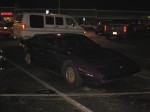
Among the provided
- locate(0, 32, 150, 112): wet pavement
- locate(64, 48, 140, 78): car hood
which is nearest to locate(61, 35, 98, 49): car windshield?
locate(64, 48, 140, 78): car hood

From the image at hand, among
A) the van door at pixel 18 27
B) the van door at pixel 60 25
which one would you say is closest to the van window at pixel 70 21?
the van door at pixel 60 25

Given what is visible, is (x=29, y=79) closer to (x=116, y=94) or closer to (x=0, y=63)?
(x=0, y=63)

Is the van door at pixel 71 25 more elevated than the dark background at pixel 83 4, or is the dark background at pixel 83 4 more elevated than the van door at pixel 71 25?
the dark background at pixel 83 4

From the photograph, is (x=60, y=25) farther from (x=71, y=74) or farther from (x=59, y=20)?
(x=71, y=74)

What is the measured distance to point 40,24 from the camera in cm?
1734

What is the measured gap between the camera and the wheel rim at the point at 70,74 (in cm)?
808

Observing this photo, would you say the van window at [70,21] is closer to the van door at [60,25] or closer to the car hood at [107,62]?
the van door at [60,25]

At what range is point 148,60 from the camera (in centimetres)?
1325

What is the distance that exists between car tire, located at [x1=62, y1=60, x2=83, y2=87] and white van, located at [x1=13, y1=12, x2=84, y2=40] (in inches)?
335

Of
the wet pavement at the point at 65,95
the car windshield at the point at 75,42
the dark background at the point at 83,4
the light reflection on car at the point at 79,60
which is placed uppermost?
the dark background at the point at 83,4

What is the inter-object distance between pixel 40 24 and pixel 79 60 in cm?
995

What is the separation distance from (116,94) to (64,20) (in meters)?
11.6

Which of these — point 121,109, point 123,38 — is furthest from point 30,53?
point 123,38

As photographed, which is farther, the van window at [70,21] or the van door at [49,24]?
the van window at [70,21]
